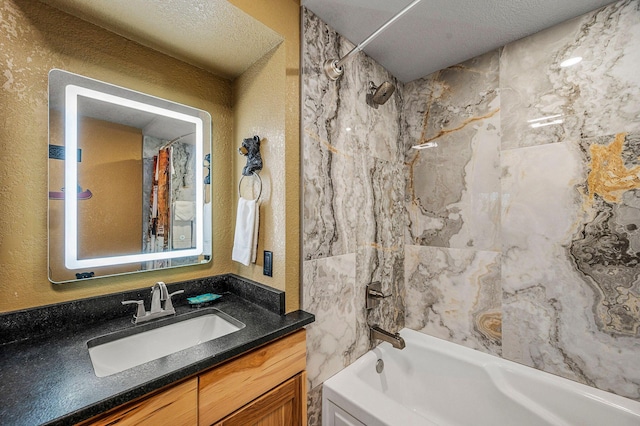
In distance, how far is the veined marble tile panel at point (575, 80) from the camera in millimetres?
1244

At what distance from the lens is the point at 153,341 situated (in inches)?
45.0

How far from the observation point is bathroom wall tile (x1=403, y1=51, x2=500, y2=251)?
5.36ft

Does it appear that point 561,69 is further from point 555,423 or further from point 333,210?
point 555,423

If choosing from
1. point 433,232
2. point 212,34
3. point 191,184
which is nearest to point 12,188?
point 191,184

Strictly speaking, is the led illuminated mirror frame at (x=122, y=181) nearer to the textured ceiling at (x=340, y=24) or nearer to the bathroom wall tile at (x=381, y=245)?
the textured ceiling at (x=340, y=24)

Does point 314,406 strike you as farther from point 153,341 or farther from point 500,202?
point 500,202

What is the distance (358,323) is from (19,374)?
4.68 feet

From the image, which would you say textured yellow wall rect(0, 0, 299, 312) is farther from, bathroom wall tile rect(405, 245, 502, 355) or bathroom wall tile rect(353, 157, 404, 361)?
bathroom wall tile rect(405, 245, 502, 355)

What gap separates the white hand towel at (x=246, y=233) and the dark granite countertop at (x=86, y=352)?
163mm

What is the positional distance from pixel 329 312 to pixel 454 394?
1.00 m

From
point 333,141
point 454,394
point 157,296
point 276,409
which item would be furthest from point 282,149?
point 454,394

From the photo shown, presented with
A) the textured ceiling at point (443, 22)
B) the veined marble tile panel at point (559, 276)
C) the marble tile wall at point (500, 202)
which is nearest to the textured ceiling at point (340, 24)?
the textured ceiling at point (443, 22)

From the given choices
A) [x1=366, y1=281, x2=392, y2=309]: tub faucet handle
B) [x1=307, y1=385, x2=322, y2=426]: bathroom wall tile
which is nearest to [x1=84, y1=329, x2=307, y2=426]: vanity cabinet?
[x1=307, y1=385, x2=322, y2=426]: bathroom wall tile

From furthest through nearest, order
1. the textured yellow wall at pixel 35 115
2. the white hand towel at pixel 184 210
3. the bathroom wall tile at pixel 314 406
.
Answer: the white hand towel at pixel 184 210 → the bathroom wall tile at pixel 314 406 → the textured yellow wall at pixel 35 115
